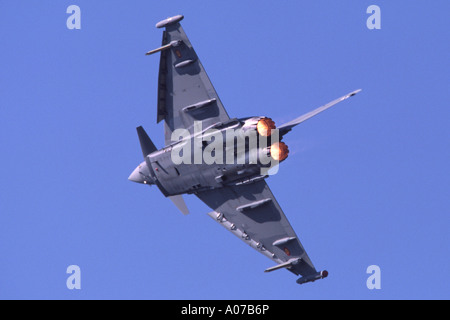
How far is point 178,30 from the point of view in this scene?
3762 centimetres

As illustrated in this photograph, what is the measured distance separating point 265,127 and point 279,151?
103 cm

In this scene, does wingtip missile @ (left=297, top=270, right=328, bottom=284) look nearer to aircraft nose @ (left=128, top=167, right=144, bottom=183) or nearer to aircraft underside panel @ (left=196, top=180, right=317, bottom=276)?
aircraft underside panel @ (left=196, top=180, right=317, bottom=276)

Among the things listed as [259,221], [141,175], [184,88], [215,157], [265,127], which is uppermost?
[184,88]

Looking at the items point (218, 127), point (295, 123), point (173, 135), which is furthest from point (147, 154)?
point (295, 123)

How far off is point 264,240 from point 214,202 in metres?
2.37

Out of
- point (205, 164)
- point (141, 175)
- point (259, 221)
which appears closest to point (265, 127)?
point (205, 164)

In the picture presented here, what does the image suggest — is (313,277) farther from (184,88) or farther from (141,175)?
(184,88)

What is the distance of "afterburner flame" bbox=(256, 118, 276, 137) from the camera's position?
3597 cm

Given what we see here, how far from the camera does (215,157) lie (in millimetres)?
37594

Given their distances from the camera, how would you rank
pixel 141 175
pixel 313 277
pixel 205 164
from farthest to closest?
1. pixel 141 175
2. pixel 313 277
3. pixel 205 164

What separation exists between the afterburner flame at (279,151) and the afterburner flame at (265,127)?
1.89 feet

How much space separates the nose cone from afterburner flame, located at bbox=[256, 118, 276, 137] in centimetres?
625

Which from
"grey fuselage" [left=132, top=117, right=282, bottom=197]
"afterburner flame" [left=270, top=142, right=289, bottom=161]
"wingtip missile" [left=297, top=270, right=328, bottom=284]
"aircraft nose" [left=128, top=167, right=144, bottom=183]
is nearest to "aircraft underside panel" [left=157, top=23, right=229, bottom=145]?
"grey fuselage" [left=132, top=117, right=282, bottom=197]

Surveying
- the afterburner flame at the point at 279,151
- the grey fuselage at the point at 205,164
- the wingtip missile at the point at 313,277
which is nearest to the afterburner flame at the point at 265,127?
the grey fuselage at the point at 205,164
